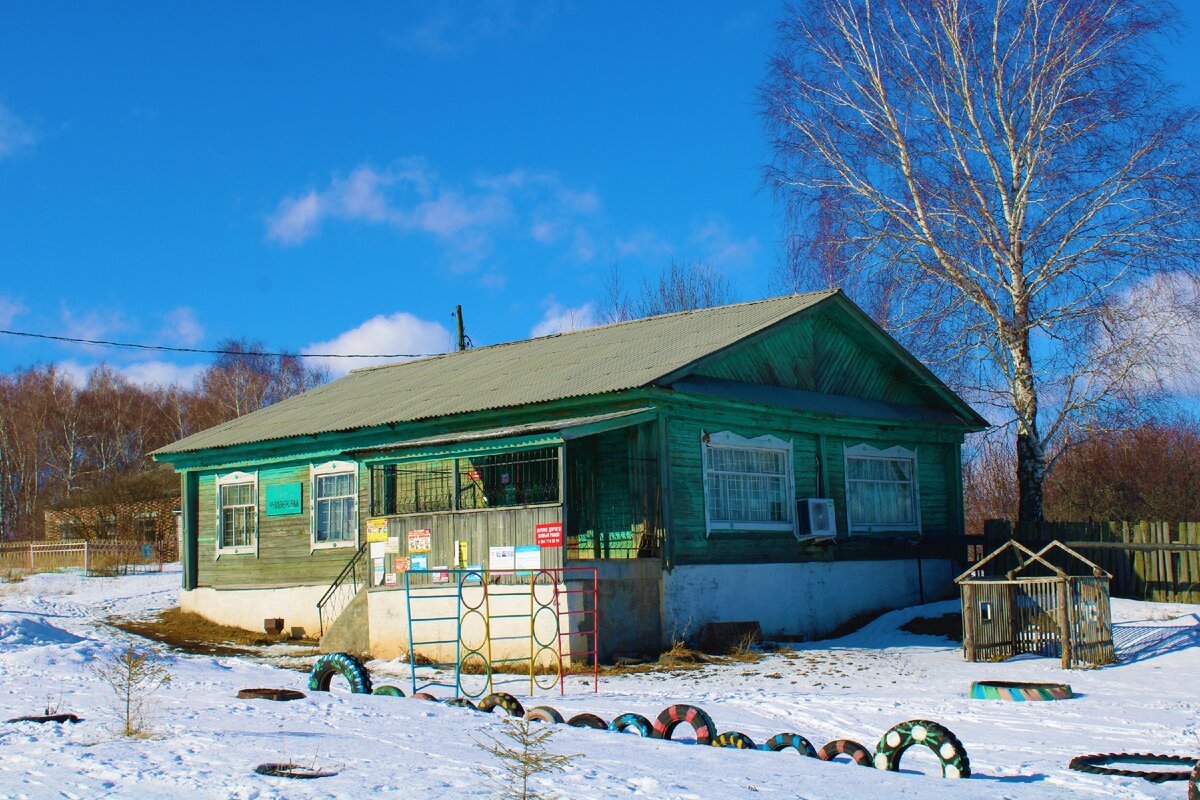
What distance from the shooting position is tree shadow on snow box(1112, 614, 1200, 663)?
16203mm

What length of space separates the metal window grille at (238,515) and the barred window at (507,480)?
6.84 meters

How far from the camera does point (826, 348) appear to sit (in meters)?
22.3

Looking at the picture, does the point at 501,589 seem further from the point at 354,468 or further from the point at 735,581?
the point at 354,468

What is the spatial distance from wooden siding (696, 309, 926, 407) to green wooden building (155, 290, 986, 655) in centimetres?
5

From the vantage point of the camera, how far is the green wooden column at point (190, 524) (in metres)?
25.7

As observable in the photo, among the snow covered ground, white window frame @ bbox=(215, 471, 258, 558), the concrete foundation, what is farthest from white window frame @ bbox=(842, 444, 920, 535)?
white window frame @ bbox=(215, 471, 258, 558)

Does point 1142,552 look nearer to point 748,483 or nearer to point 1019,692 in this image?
point 748,483

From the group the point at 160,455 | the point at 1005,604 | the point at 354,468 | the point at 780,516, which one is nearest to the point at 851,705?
the point at 1005,604

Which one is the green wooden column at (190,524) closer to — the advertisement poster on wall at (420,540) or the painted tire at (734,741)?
the advertisement poster on wall at (420,540)

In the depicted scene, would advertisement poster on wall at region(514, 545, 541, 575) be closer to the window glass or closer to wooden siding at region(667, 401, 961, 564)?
wooden siding at region(667, 401, 961, 564)

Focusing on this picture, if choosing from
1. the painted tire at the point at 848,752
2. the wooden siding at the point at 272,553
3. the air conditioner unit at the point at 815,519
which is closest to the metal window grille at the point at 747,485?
the air conditioner unit at the point at 815,519

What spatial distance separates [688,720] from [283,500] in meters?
16.0

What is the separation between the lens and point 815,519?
2011 cm

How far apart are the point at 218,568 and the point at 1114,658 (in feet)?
57.4
